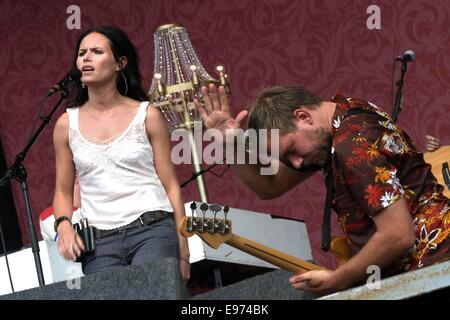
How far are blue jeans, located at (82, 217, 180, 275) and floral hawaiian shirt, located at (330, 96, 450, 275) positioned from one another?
1.51 feet

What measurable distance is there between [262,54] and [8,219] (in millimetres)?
1460

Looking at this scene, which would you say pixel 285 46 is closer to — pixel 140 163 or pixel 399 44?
pixel 399 44

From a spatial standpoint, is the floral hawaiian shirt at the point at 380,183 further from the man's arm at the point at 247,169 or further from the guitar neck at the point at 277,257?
the man's arm at the point at 247,169

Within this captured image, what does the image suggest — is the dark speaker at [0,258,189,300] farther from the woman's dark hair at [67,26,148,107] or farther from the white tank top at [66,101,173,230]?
the woman's dark hair at [67,26,148,107]

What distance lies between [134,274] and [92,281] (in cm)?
9

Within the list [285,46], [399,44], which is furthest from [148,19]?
[399,44]

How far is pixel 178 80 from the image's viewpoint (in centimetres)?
377

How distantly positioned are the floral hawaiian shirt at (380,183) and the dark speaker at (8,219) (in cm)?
268

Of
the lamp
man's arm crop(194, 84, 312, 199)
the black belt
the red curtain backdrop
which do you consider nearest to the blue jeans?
the black belt

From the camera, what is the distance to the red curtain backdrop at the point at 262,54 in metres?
4.61

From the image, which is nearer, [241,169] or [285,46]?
[241,169]

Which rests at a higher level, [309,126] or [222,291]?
[309,126]

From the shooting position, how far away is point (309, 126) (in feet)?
8.09

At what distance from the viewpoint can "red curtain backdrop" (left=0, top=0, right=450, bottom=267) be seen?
4.61m
